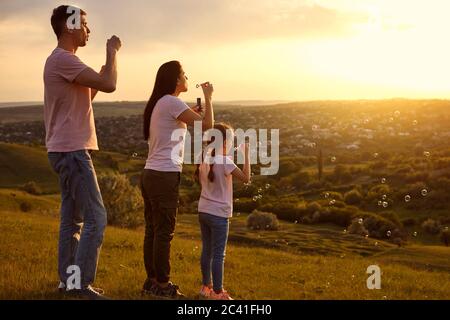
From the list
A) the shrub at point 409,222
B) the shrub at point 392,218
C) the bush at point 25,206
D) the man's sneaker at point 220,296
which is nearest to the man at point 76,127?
the man's sneaker at point 220,296

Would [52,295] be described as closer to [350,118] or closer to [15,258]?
[15,258]

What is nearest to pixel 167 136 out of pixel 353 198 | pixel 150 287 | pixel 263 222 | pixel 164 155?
pixel 164 155

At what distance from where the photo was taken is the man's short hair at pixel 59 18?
22.6ft

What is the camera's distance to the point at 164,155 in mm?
7188

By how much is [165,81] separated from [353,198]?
3574 cm

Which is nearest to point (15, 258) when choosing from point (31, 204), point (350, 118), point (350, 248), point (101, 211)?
point (101, 211)

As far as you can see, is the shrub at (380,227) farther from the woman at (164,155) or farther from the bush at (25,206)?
the woman at (164,155)

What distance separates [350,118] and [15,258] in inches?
4032

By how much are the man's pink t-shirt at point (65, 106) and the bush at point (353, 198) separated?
118 feet

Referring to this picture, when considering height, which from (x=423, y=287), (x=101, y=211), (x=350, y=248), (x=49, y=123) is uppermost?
(x=49, y=123)

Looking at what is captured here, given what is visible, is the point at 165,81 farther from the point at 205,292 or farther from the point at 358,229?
the point at 358,229

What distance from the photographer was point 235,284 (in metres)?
9.52
